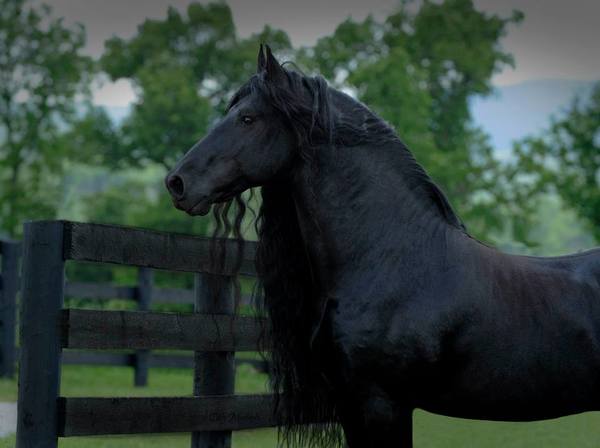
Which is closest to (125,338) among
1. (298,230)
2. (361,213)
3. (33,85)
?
(298,230)

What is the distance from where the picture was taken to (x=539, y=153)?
93.4 ft

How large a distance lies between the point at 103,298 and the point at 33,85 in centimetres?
1889

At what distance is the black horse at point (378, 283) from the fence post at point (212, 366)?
1414 millimetres

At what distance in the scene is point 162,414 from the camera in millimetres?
5035

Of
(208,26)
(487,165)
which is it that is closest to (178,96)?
(208,26)

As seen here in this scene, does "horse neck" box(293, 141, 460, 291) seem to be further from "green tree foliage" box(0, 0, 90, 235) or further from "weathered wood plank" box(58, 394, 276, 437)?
"green tree foliage" box(0, 0, 90, 235)

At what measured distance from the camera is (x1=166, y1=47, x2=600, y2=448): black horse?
3.76m

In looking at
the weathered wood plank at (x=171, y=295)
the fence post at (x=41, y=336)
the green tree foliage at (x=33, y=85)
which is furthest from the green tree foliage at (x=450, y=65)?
the fence post at (x=41, y=336)

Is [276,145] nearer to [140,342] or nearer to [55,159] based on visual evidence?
[140,342]

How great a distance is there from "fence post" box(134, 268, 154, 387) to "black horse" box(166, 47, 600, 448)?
845 cm

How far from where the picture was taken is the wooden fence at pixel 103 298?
11.8 meters

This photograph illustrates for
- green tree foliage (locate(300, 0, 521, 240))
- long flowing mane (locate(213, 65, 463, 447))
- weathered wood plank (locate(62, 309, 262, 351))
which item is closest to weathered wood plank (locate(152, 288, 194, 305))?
weathered wood plank (locate(62, 309, 262, 351))

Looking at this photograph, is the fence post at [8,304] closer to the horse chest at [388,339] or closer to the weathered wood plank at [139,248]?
the weathered wood plank at [139,248]

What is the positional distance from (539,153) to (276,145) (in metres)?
25.7
